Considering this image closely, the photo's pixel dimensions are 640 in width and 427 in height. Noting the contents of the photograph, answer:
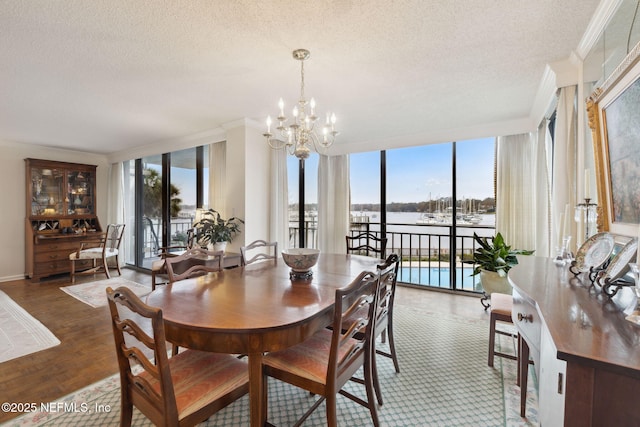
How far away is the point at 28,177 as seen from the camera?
5000 millimetres

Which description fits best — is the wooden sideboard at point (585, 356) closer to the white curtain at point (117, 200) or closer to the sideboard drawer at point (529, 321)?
the sideboard drawer at point (529, 321)

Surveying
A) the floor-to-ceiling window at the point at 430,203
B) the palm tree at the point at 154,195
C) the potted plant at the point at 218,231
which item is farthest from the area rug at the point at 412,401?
the palm tree at the point at 154,195

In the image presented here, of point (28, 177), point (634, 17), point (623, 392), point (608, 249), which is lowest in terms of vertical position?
point (623, 392)

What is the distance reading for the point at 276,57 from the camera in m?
2.20

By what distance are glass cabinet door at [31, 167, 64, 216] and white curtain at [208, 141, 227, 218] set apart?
3.29m

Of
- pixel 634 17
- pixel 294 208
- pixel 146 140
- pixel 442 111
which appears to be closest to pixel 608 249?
pixel 634 17

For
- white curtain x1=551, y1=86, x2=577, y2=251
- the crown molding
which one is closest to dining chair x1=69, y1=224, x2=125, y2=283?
white curtain x1=551, y1=86, x2=577, y2=251

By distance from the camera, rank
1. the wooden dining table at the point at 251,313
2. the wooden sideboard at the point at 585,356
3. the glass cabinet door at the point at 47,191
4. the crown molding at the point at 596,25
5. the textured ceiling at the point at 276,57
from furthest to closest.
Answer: the glass cabinet door at the point at 47,191, the textured ceiling at the point at 276,57, the crown molding at the point at 596,25, the wooden dining table at the point at 251,313, the wooden sideboard at the point at 585,356

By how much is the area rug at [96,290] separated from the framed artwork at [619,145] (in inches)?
193

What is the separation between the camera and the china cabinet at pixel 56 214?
4.96 metres

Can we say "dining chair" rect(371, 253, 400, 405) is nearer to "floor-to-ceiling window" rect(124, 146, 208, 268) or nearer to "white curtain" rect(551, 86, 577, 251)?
"white curtain" rect(551, 86, 577, 251)

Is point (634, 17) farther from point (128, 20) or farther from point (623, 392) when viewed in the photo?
point (128, 20)

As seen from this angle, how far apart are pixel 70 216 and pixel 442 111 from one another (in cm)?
671

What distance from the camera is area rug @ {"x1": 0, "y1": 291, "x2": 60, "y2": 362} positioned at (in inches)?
97.5
